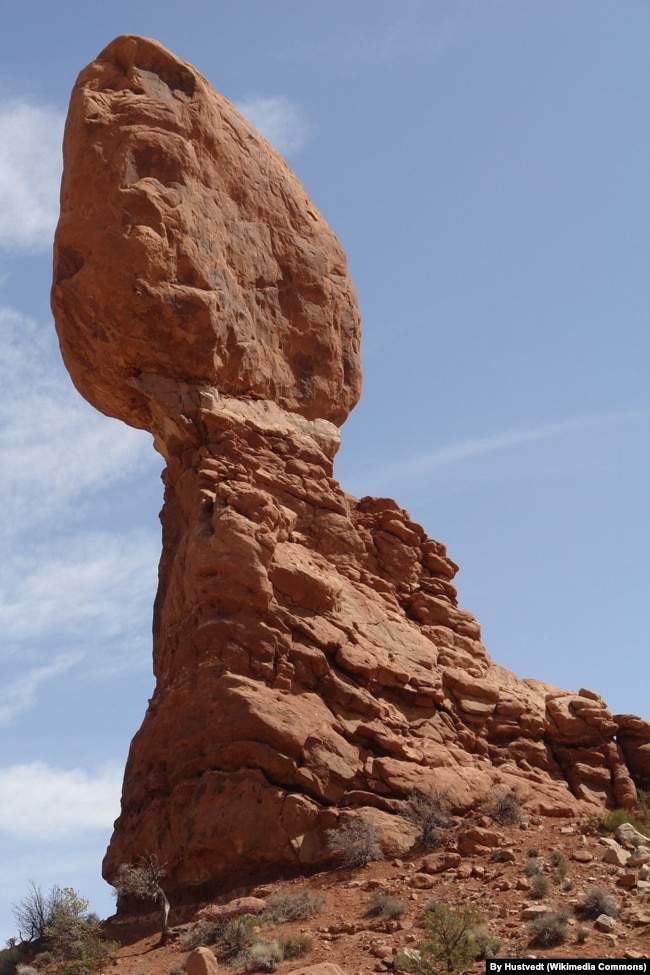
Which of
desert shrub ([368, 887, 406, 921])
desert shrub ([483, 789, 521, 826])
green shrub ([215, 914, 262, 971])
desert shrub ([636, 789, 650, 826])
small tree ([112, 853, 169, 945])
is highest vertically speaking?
desert shrub ([636, 789, 650, 826])

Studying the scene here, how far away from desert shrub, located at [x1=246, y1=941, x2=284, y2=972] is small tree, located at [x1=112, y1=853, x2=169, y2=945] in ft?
9.05

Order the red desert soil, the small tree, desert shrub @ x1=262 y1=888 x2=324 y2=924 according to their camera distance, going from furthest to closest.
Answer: the small tree < desert shrub @ x1=262 y1=888 x2=324 y2=924 < the red desert soil

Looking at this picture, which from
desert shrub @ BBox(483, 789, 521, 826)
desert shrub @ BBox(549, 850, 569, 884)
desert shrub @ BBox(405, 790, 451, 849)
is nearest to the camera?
desert shrub @ BBox(549, 850, 569, 884)

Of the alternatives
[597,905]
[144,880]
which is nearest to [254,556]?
[144,880]

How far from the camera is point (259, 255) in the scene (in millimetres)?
27109

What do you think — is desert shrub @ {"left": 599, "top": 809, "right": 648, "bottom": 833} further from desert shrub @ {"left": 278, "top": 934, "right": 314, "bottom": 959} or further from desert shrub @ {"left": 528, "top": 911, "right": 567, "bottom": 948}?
desert shrub @ {"left": 278, "top": 934, "right": 314, "bottom": 959}

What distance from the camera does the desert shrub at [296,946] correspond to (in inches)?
676

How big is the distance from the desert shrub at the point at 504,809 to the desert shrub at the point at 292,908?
3988 millimetres

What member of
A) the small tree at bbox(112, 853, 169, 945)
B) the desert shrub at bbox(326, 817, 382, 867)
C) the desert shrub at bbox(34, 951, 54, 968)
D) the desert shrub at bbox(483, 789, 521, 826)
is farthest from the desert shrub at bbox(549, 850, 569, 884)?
the desert shrub at bbox(34, 951, 54, 968)

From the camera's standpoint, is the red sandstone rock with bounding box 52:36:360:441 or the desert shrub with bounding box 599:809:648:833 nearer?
the desert shrub with bounding box 599:809:648:833

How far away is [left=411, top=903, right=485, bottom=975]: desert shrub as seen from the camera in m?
15.7

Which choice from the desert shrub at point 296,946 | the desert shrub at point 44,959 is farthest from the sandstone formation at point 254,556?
the desert shrub at point 296,946

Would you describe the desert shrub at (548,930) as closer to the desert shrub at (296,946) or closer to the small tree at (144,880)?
the desert shrub at (296,946)

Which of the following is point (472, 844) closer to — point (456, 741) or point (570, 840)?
point (570, 840)
